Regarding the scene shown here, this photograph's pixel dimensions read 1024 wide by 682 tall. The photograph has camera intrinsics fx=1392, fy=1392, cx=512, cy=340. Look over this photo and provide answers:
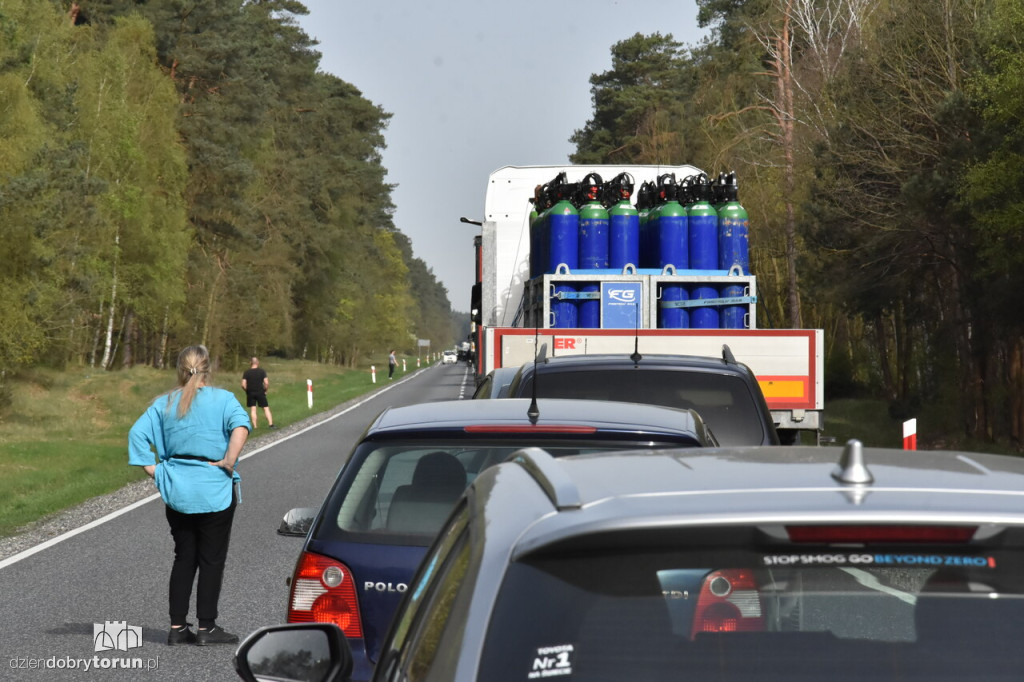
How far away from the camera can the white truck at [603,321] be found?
12.2 meters

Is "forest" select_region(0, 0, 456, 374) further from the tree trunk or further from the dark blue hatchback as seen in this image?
the dark blue hatchback

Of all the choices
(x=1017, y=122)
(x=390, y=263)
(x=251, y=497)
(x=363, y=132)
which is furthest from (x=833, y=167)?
(x=390, y=263)

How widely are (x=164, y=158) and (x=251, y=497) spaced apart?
133 feet

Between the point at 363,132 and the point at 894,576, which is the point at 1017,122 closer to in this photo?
the point at 894,576

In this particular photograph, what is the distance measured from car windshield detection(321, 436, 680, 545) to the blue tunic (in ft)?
9.64

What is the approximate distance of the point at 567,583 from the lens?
220 cm

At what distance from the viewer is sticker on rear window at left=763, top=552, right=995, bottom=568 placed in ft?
6.95

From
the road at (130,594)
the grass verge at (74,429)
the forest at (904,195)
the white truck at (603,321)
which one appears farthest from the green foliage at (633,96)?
the road at (130,594)

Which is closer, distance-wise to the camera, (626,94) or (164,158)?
(164,158)

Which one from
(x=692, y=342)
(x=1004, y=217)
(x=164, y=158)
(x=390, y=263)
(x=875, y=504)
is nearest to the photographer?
(x=875, y=504)

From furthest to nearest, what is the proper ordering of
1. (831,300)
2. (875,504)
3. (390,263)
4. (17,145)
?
(390,263) → (831,300) → (17,145) → (875,504)

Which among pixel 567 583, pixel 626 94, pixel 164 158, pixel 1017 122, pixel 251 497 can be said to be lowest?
pixel 251 497

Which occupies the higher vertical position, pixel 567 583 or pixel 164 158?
pixel 164 158

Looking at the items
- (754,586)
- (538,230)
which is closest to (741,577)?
(754,586)
